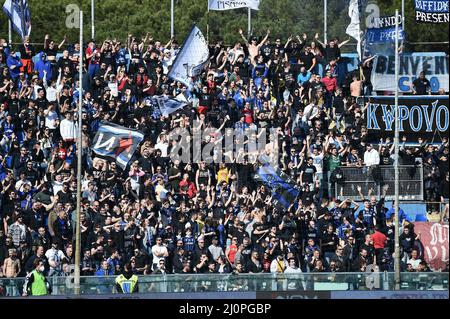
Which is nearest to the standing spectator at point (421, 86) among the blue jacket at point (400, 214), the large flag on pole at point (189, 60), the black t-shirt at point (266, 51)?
the black t-shirt at point (266, 51)

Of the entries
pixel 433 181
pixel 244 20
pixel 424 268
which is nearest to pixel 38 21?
pixel 244 20

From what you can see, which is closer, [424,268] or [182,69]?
[424,268]

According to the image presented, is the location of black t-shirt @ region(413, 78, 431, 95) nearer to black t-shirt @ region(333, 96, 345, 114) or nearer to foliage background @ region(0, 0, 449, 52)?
foliage background @ region(0, 0, 449, 52)

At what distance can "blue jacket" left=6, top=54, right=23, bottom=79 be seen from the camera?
1095 inches

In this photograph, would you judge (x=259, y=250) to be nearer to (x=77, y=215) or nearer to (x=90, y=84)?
(x=77, y=215)

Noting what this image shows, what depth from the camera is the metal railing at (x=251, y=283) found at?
2166 centimetres

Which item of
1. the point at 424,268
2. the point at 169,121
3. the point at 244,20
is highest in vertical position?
the point at 244,20

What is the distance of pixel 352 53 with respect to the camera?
29656 millimetres

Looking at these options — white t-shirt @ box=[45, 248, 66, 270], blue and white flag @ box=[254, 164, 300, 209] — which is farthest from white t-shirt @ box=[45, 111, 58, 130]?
blue and white flag @ box=[254, 164, 300, 209]

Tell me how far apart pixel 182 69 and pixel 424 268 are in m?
7.10

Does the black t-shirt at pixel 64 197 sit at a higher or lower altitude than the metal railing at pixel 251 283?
higher

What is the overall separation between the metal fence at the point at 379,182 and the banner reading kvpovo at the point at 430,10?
167 inches

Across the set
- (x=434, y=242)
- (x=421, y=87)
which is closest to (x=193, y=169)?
(x=434, y=242)

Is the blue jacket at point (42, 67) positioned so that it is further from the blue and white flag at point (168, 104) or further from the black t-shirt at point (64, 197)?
the black t-shirt at point (64, 197)
